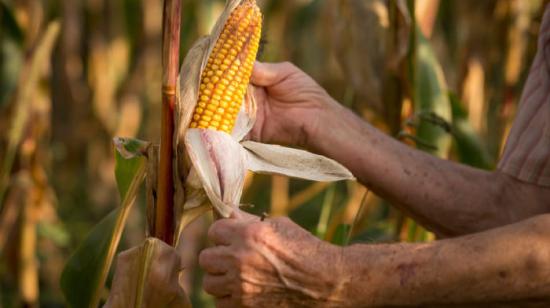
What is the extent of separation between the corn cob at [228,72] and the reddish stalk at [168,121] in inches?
2.8

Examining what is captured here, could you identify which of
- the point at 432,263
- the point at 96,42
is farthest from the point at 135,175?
the point at 96,42

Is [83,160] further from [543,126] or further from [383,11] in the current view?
[543,126]

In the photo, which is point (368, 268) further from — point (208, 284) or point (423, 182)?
point (423, 182)

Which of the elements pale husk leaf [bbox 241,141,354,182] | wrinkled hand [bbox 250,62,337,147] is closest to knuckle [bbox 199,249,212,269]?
pale husk leaf [bbox 241,141,354,182]

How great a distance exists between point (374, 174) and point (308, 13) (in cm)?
226

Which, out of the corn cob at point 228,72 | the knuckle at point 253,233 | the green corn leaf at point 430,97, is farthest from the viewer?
the green corn leaf at point 430,97

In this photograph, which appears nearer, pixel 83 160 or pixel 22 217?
pixel 22 217

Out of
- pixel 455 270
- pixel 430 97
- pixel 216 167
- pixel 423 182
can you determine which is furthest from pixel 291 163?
pixel 430 97

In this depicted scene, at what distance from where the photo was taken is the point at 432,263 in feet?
3.86

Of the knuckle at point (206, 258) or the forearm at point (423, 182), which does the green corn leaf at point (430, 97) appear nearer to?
the forearm at point (423, 182)

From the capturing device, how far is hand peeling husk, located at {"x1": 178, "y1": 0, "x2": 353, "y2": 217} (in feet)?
3.95

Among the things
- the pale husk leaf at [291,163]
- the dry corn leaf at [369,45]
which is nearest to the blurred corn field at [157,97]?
the dry corn leaf at [369,45]

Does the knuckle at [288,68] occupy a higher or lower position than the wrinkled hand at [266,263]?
higher

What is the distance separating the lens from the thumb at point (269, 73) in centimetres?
154
